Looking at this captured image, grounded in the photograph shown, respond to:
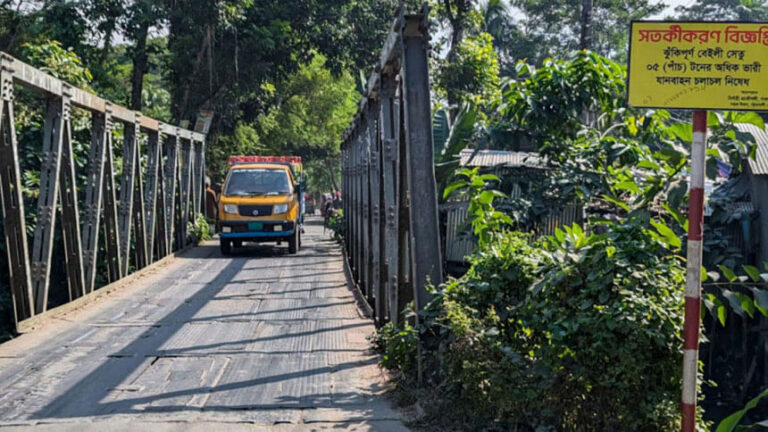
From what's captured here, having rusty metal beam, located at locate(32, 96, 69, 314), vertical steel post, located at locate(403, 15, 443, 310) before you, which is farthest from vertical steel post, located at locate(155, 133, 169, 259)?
vertical steel post, located at locate(403, 15, 443, 310)

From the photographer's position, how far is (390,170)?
8.44 metres

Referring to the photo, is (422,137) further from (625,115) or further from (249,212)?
(249,212)

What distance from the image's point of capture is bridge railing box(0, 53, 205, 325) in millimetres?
8594

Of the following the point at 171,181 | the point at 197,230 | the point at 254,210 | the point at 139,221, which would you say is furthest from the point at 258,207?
the point at 139,221

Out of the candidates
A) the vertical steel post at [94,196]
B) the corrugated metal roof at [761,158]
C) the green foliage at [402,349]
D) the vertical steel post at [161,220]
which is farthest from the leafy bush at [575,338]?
the vertical steel post at [161,220]

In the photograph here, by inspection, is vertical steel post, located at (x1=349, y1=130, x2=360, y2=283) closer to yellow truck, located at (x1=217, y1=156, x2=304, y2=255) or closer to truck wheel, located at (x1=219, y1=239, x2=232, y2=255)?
yellow truck, located at (x1=217, y1=156, x2=304, y2=255)

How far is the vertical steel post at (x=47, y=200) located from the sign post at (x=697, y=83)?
7359 millimetres

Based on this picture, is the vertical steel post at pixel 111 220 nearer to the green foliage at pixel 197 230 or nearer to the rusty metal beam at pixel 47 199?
the rusty metal beam at pixel 47 199

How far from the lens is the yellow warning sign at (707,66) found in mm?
4484

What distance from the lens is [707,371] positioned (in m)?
11.8

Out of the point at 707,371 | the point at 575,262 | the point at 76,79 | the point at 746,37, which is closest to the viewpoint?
the point at 746,37

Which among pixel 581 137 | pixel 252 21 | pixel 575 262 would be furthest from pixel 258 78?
pixel 575 262

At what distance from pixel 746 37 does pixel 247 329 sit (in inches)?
261

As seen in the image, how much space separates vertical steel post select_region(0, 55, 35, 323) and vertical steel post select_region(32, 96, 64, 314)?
17.2 inches
